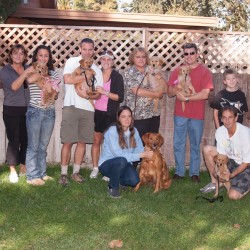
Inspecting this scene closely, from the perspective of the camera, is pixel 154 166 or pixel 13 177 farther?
pixel 13 177

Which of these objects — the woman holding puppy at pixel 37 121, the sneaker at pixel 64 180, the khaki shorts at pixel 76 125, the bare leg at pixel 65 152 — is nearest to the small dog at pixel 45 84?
the woman holding puppy at pixel 37 121

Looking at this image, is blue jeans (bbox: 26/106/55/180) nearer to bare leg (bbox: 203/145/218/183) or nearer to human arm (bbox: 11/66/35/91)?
human arm (bbox: 11/66/35/91)

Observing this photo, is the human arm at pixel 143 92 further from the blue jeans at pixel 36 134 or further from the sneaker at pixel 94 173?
the sneaker at pixel 94 173

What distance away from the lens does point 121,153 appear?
6.17 m

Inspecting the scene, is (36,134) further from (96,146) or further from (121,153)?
(121,153)

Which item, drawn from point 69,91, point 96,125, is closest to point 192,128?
point 96,125

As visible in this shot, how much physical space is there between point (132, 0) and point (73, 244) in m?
41.2

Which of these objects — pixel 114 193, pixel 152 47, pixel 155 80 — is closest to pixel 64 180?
pixel 114 193

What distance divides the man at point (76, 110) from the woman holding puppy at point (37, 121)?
0.20 metres

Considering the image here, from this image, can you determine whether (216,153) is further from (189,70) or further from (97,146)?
(97,146)

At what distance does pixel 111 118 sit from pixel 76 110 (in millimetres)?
523

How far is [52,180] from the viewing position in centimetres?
670

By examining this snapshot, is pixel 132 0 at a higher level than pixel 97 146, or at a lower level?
higher

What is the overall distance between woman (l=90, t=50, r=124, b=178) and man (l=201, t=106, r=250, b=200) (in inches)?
57.3
